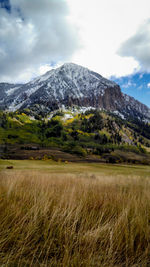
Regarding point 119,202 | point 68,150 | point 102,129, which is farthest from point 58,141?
point 119,202

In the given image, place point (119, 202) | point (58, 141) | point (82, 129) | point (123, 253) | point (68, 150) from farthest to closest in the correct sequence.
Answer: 1. point (82, 129)
2. point (58, 141)
3. point (68, 150)
4. point (119, 202)
5. point (123, 253)

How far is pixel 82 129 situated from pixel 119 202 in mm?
160427

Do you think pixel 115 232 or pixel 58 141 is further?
pixel 58 141

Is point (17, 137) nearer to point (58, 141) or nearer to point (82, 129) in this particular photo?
point (58, 141)

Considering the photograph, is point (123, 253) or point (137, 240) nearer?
point (123, 253)

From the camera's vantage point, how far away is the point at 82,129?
162500mm

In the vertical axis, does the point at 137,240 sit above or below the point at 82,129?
below

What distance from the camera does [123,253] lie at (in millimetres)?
1354

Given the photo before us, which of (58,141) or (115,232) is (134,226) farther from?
(58,141)

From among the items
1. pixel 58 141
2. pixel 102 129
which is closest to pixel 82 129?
pixel 102 129

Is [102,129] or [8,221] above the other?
[102,129]

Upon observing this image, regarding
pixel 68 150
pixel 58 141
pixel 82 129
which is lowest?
pixel 68 150


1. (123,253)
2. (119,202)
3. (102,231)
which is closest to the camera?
(123,253)

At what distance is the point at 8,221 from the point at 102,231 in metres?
1.07
